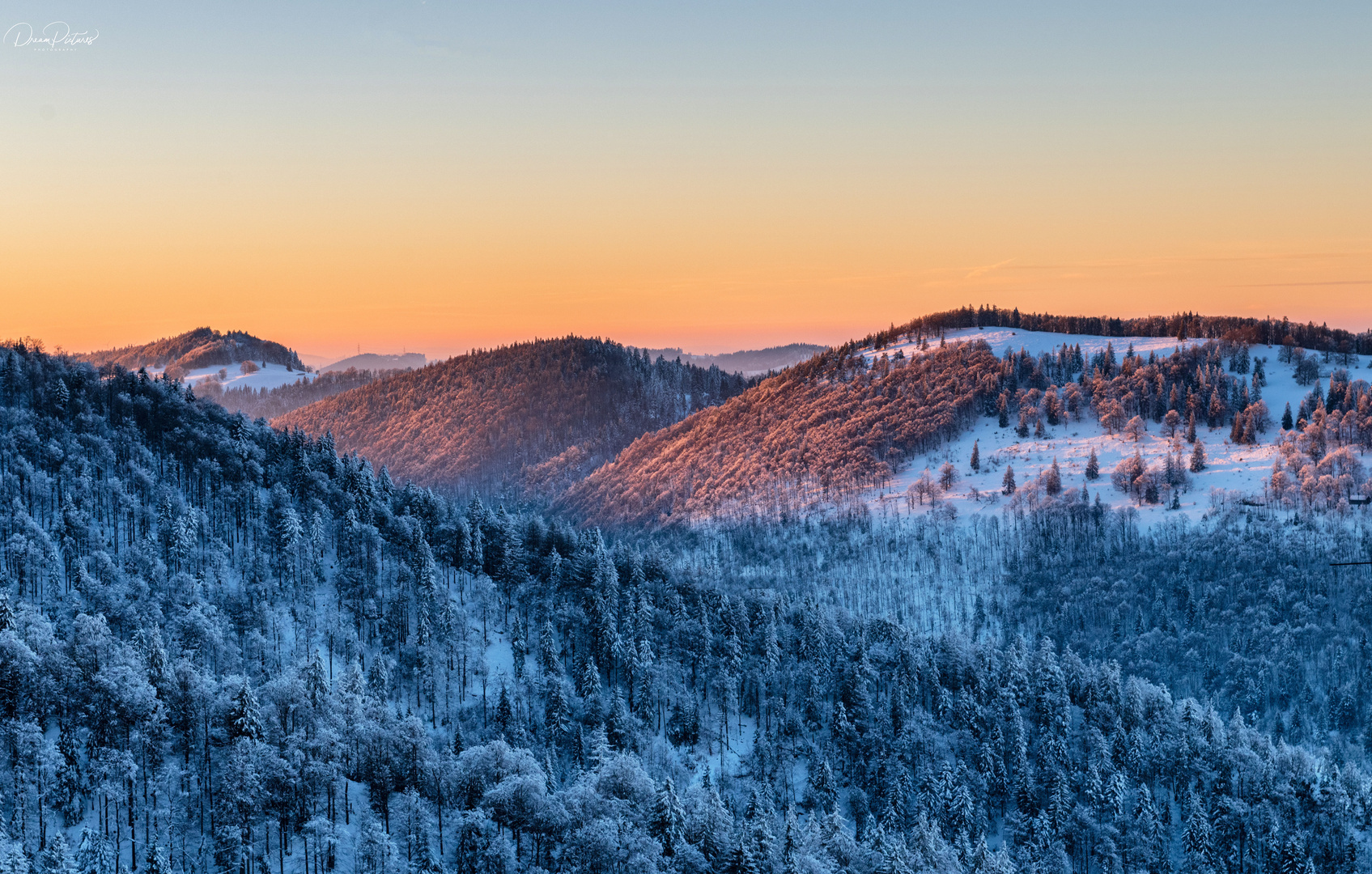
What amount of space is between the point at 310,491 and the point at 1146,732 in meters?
155

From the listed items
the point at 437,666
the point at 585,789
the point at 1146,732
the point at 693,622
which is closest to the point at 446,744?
the point at 437,666

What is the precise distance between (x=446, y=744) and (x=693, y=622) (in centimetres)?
5052

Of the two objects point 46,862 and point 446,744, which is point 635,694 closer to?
point 446,744

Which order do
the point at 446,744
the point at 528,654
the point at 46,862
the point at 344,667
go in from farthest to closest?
the point at 528,654, the point at 344,667, the point at 446,744, the point at 46,862

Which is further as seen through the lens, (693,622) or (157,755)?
(693,622)

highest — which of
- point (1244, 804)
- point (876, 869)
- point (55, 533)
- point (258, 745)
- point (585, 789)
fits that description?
point (55, 533)

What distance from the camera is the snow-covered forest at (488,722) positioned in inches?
4855

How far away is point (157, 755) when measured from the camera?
126 metres

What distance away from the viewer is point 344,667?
162 m

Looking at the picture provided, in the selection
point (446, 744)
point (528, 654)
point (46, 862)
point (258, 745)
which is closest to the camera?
point (46, 862)

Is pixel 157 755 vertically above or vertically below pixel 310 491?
below

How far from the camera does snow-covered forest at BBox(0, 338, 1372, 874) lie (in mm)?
123312

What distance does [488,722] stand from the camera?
16012cm

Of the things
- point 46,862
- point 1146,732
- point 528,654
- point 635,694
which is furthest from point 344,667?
point 1146,732
